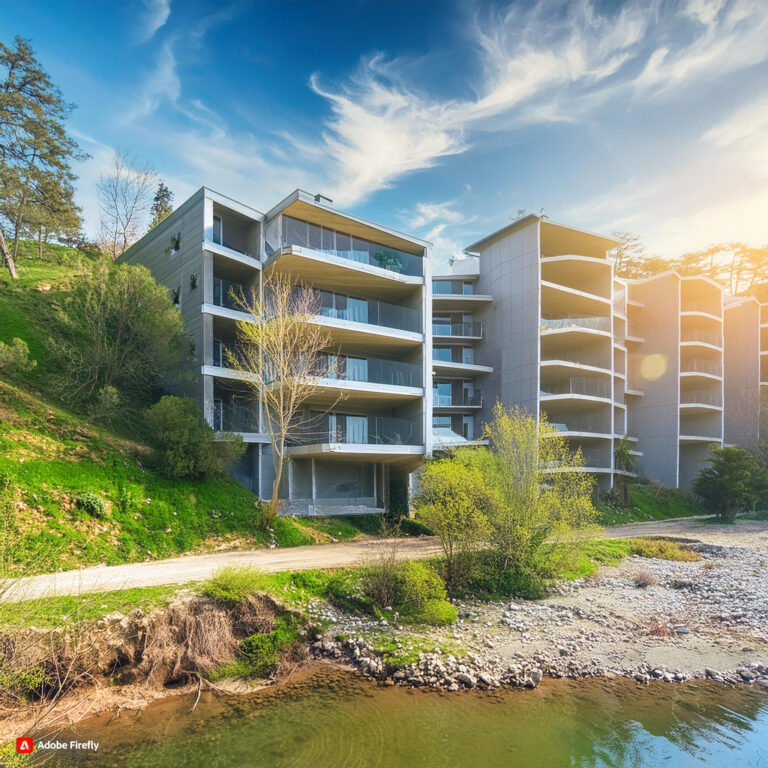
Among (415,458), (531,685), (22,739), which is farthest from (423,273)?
(22,739)

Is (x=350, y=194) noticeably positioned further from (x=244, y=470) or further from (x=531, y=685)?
(x=531, y=685)

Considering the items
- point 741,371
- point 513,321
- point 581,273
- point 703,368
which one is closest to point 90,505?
point 513,321

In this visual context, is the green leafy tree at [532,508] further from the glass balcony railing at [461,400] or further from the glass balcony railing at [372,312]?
the glass balcony railing at [461,400]

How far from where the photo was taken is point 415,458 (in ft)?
81.5

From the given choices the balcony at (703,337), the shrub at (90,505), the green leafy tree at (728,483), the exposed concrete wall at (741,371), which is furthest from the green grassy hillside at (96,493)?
the exposed concrete wall at (741,371)

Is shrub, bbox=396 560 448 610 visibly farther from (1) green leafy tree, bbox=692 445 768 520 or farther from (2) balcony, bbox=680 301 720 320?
(2) balcony, bbox=680 301 720 320

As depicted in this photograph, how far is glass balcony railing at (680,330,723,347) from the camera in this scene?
138 feet

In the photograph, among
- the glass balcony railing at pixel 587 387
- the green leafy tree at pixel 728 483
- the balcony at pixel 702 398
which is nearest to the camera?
the green leafy tree at pixel 728 483

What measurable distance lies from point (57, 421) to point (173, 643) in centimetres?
1053

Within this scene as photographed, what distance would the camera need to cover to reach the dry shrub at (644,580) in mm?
17328

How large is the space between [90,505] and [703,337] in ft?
150

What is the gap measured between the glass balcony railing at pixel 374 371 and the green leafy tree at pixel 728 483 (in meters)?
21.0

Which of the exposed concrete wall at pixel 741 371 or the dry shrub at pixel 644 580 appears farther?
the exposed concrete wall at pixel 741 371

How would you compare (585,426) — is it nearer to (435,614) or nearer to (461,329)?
(461,329)
